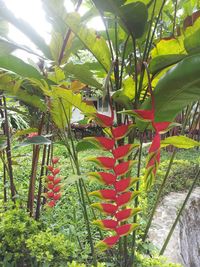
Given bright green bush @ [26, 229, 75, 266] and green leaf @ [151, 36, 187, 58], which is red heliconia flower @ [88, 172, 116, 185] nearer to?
green leaf @ [151, 36, 187, 58]

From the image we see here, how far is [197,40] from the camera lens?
22.6 inches

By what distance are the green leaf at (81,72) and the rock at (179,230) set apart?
1.01m

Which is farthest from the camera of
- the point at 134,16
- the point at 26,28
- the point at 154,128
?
the point at 26,28

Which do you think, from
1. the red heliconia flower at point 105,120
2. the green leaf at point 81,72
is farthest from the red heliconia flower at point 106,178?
the green leaf at point 81,72

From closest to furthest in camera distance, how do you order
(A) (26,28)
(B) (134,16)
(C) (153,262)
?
(B) (134,16) → (A) (26,28) → (C) (153,262)

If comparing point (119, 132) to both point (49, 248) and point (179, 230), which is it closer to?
point (49, 248)

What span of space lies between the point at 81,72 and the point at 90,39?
8cm

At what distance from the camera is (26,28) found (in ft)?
2.37

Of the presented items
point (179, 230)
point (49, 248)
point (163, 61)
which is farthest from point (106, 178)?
point (179, 230)

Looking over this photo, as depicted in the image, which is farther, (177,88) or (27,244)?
(27,244)

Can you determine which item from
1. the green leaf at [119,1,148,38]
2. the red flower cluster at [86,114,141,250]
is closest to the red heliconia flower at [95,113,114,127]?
the red flower cluster at [86,114,141,250]

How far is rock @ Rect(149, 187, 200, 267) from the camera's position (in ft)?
4.96

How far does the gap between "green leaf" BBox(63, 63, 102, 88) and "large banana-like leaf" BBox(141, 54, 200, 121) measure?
15 cm

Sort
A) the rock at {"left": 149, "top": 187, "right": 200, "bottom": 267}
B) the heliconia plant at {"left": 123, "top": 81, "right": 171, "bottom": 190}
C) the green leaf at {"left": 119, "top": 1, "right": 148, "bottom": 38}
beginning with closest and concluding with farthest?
the heliconia plant at {"left": 123, "top": 81, "right": 171, "bottom": 190}
the green leaf at {"left": 119, "top": 1, "right": 148, "bottom": 38}
the rock at {"left": 149, "top": 187, "right": 200, "bottom": 267}
